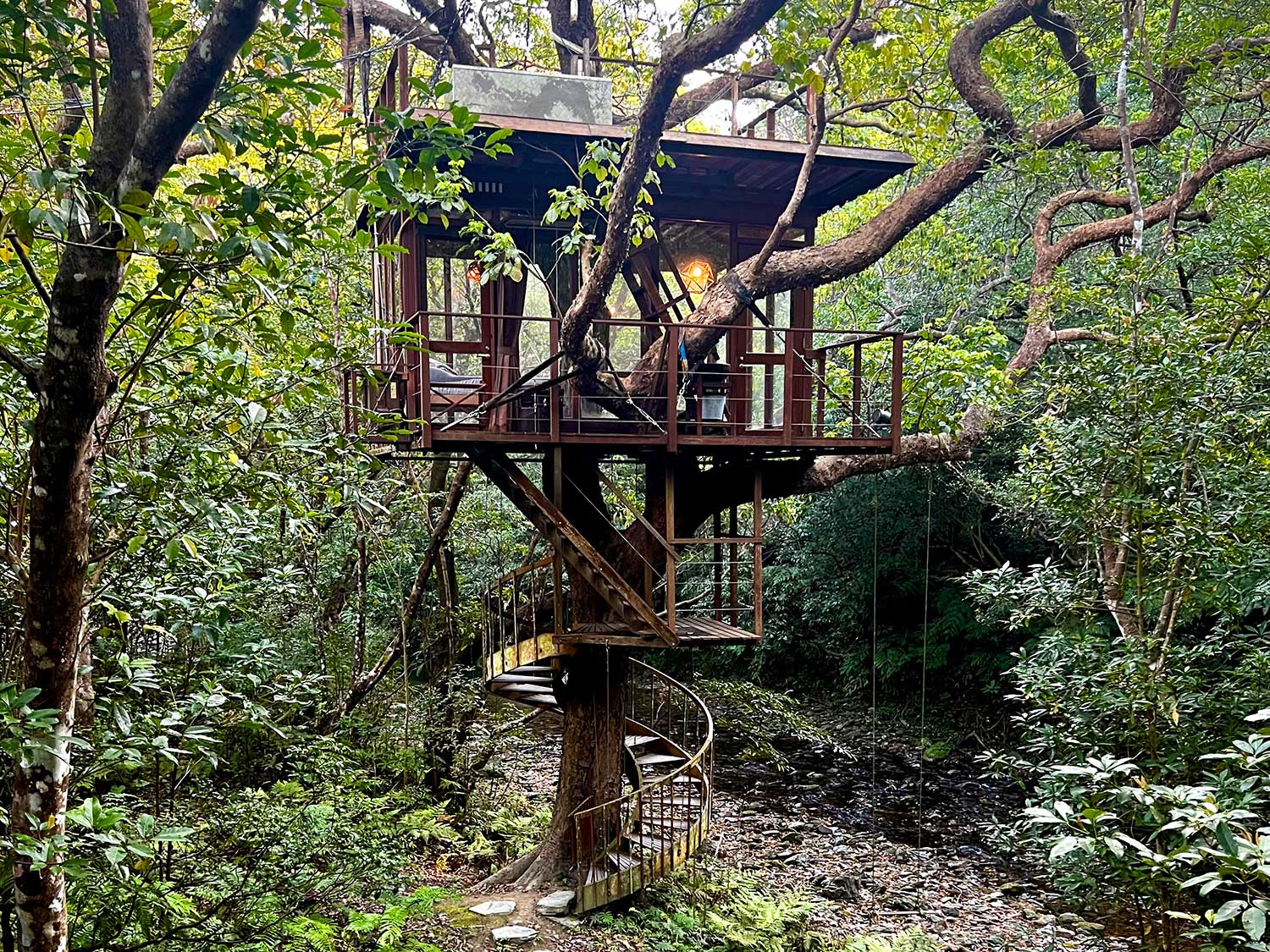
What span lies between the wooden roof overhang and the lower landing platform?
3508 millimetres

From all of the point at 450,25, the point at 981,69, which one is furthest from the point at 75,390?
the point at 981,69

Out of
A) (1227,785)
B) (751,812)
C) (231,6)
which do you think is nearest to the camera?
(231,6)

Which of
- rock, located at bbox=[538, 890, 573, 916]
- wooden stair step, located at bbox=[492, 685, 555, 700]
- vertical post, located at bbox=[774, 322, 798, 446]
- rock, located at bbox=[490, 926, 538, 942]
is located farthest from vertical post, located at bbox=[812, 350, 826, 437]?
rock, located at bbox=[490, 926, 538, 942]

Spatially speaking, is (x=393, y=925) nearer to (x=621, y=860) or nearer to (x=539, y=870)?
(x=539, y=870)

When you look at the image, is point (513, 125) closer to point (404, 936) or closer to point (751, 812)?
point (404, 936)

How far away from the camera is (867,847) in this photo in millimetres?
10016

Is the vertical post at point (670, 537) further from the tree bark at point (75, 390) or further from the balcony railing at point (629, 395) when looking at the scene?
the tree bark at point (75, 390)

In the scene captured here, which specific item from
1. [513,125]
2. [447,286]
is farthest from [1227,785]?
[447,286]

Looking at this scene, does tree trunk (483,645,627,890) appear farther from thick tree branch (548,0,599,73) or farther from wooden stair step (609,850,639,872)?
thick tree branch (548,0,599,73)

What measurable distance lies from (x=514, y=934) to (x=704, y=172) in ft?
21.1

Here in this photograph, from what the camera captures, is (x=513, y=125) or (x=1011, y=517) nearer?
(x=513, y=125)

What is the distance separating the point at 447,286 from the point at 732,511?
129 inches

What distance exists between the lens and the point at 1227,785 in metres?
3.45

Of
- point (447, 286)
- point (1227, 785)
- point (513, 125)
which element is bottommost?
point (1227, 785)
